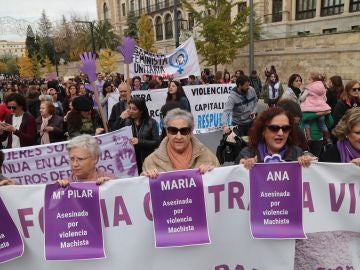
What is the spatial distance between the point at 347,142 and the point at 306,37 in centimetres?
2151

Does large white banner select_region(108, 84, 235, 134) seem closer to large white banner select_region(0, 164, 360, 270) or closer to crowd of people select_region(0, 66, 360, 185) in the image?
crowd of people select_region(0, 66, 360, 185)

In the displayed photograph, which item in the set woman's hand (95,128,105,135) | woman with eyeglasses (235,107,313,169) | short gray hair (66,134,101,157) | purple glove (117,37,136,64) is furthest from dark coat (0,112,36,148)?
woman with eyeglasses (235,107,313,169)

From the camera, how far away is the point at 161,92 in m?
Result: 8.12

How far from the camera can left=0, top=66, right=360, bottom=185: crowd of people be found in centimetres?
296

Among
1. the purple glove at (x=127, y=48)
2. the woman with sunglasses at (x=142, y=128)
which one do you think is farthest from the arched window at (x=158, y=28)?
the woman with sunglasses at (x=142, y=128)

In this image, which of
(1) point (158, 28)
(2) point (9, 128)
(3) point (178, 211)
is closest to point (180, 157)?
(3) point (178, 211)

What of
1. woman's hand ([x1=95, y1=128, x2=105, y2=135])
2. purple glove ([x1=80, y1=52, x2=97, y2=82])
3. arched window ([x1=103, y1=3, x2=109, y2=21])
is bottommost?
woman's hand ([x1=95, y1=128, x2=105, y2=135])

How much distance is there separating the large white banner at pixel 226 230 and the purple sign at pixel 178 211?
0.07 meters

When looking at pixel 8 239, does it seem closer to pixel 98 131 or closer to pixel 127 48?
pixel 98 131

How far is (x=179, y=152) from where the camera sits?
10.2ft

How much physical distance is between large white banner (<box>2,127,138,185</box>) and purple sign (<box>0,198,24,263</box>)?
191cm

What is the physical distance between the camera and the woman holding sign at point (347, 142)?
2.96 m

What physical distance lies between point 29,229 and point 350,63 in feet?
67.5

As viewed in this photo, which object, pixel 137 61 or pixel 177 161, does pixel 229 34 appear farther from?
pixel 177 161
